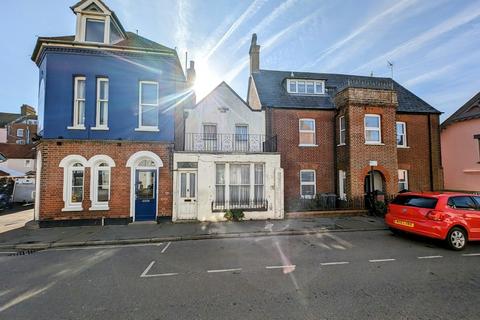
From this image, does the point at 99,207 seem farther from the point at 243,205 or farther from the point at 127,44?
the point at 127,44

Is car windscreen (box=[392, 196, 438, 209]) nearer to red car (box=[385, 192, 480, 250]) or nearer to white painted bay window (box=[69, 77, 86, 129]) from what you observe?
red car (box=[385, 192, 480, 250])

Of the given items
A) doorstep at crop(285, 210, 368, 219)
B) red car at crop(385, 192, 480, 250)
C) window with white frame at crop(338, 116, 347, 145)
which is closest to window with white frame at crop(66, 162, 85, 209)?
doorstep at crop(285, 210, 368, 219)

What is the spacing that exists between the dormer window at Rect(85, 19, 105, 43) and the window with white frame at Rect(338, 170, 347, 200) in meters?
14.7

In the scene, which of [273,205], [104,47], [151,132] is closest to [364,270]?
[273,205]

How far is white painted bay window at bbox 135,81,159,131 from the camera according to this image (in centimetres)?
1137

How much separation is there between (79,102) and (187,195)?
Answer: 6613mm

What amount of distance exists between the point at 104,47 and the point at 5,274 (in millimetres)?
9486

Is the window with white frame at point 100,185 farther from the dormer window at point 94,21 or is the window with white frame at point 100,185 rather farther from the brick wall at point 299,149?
the brick wall at point 299,149

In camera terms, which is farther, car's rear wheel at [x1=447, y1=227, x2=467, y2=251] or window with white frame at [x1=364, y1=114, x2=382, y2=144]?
window with white frame at [x1=364, y1=114, x2=382, y2=144]

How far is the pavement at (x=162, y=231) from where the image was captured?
821cm

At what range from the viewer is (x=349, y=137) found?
13422 mm

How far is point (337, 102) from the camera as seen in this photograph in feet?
49.2

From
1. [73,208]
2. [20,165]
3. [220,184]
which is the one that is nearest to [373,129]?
[220,184]

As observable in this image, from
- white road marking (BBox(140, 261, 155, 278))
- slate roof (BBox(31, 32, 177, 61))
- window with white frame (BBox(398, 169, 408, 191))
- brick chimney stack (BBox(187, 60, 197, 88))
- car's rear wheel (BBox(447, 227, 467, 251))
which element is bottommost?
white road marking (BBox(140, 261, 155, 278))
